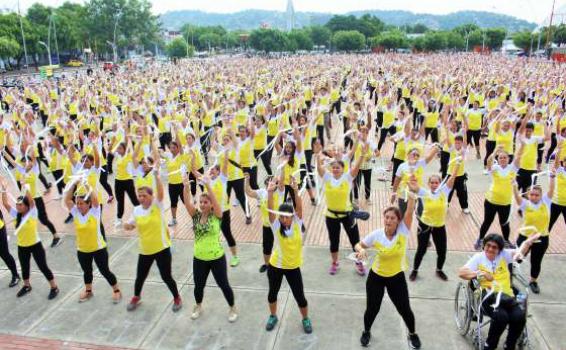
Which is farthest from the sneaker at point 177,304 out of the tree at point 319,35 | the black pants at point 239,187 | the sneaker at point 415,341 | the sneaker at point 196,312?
the tree at point 319,35

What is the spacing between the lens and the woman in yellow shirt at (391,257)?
4.65 m

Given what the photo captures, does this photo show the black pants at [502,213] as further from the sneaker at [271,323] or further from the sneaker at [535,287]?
the sneaker at [271,323]

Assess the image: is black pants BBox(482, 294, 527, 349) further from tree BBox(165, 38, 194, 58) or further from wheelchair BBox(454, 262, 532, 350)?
tree BBox(165, 38, 194, 58)

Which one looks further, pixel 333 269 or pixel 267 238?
pixel 333 269

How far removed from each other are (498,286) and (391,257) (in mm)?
1075

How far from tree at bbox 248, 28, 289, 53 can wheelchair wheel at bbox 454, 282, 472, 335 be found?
79.4 meters

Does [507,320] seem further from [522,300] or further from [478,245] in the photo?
[478,245]

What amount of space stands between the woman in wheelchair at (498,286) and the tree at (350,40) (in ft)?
275

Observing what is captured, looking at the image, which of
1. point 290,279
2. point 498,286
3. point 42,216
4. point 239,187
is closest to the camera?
point 498,286

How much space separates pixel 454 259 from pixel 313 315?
8.85 ft

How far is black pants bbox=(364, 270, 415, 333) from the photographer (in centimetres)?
474

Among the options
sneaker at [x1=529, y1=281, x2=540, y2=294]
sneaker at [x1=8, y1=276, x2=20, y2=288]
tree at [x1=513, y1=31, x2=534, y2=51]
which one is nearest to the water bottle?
sneaker at [x1=529, y1=281, x2=540, y2=294]

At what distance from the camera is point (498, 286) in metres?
4.56

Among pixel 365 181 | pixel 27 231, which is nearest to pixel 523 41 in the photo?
pixel 365 181
